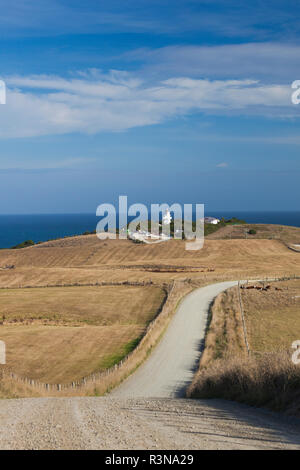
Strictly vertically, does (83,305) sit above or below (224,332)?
below

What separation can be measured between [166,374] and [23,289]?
3672 cm

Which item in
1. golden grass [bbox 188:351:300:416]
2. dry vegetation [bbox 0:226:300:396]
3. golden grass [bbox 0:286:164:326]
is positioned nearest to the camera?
golden grass [bbox 188:351:300:416]

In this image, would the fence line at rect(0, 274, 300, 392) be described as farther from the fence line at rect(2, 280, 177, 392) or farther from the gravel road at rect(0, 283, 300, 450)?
the gravel road at rect(0, 283, 300, 450)

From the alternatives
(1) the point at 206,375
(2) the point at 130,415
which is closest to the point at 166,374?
(1) the point at 206,375

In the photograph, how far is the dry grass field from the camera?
82.0 ft

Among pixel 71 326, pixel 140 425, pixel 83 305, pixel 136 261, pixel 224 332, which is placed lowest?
pixel 71 326

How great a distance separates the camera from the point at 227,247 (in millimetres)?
80562

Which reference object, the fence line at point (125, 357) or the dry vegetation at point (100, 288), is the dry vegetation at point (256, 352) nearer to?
the fence line at point (125, 357)

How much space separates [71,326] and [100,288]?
16.9m

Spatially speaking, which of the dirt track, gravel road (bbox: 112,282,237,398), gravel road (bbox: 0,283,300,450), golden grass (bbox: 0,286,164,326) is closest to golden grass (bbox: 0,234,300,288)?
golden grass (bbox: 0,286,164,326)

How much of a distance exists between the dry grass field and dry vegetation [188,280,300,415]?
5823 mm

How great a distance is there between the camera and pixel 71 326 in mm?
35688

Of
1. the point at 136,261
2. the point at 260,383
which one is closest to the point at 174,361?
the point at 260,383

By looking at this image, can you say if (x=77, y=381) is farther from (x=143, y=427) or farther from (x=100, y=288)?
(x=100, y=288)
